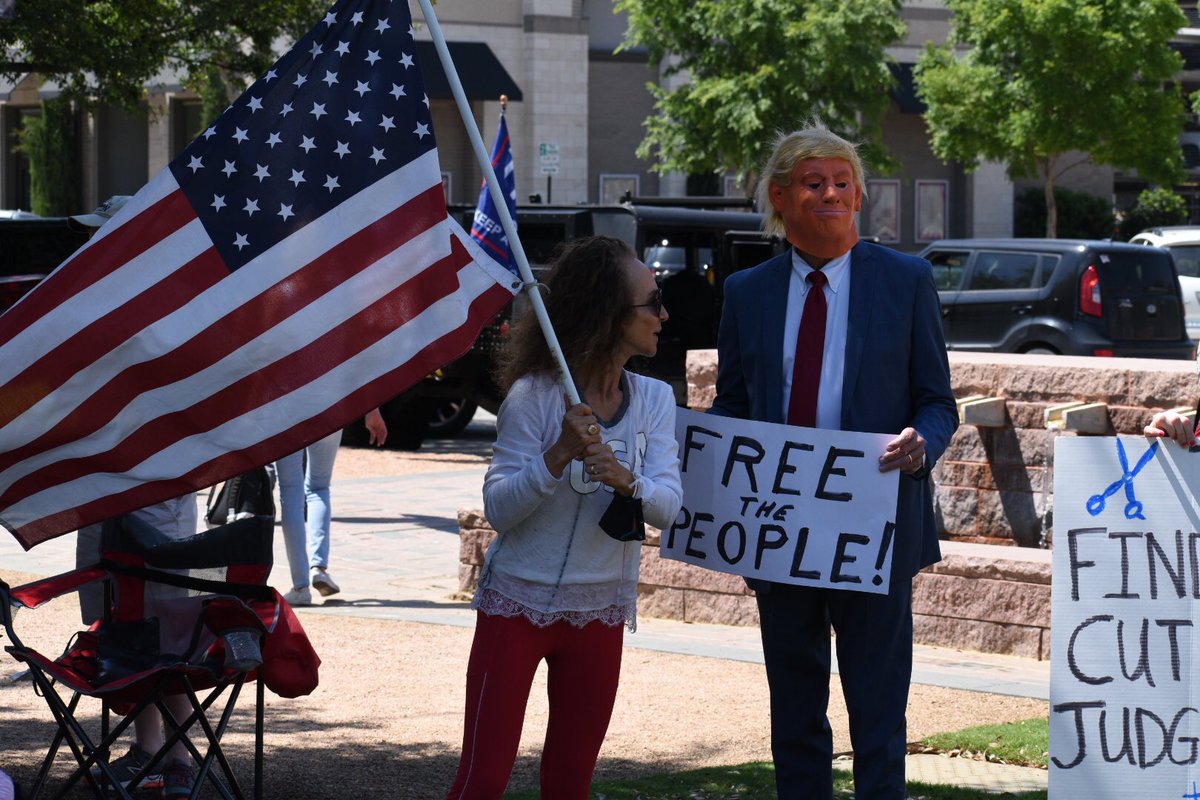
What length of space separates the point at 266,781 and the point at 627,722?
1488 mm

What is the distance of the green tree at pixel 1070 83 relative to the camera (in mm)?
31594

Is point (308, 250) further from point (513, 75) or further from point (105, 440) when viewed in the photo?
point (513, 75)

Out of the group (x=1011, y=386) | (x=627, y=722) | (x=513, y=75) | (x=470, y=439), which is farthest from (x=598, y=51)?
(x=627, y=722)

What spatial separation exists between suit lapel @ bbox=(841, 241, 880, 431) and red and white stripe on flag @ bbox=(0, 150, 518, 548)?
86cm

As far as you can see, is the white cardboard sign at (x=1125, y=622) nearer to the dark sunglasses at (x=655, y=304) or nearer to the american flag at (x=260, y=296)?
the dark sunglasses at (x=655, y=304)

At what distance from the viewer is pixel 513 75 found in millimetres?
36469

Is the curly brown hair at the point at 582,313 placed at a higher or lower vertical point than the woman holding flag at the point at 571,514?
higher

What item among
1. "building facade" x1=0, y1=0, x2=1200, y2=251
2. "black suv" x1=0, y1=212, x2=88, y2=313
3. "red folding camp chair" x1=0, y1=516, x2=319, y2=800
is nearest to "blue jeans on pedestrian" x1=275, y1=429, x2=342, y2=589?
"black suv" x1=0, y1=212, x2=88, y2=313

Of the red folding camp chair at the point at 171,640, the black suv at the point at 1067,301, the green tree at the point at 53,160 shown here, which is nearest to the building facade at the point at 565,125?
the green tree at the point at 53,160

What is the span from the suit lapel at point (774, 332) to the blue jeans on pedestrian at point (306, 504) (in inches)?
175

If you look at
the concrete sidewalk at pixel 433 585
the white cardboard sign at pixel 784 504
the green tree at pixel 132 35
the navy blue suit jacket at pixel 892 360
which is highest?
the green tree at pixel 132 35

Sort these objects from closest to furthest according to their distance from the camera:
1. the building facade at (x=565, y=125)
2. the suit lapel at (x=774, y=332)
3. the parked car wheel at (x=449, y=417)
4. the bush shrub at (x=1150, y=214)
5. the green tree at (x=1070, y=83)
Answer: the suit lapel at (x=774, y=332)
the parked car wheel at (x=449, y=417)
the green tree at (x=1070, y=83)
the building facade at (x=565, y=125)
the bush shrub at (x=1150, y=214)

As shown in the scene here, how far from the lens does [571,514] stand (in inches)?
154

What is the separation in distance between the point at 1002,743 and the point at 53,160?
3676 centimetres
